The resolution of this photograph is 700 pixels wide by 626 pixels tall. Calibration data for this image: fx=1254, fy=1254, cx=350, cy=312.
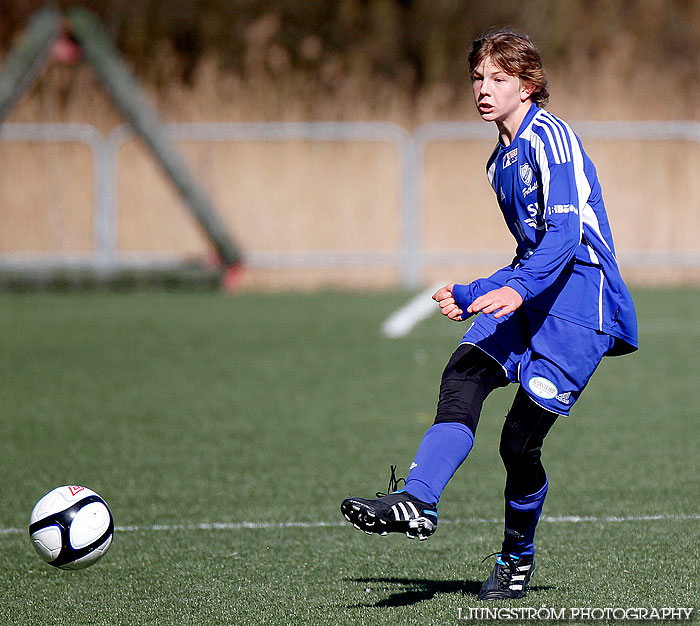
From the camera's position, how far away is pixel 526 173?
3.92 metres

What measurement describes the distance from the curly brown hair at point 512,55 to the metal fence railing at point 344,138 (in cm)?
1110

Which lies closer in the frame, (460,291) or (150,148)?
(460,291)

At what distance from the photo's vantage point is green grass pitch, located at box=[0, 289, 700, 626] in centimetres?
426

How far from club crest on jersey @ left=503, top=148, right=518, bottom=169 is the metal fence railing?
11.1 metres

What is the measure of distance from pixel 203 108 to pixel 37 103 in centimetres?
218

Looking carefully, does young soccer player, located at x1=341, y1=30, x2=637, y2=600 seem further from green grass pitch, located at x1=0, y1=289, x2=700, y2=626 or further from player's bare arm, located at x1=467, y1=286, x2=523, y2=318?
green grass pitch, located at x1=0, y1=289, x2=700, y2=626

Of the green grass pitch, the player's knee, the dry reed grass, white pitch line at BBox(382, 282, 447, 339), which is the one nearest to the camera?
the player's knee

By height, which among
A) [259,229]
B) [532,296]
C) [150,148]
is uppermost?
[532,296]

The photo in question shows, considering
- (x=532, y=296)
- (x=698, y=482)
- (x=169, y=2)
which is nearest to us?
(x=532, y=296)

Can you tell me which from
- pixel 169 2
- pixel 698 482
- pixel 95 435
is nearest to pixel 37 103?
pixel 169 2

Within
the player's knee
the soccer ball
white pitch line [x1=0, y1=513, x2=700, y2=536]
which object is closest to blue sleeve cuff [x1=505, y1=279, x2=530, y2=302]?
the player's knee

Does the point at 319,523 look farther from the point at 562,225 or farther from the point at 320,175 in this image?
the point at 320,175

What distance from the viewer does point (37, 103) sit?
1650 centimetres

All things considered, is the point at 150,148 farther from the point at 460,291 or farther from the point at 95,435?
the point at 460,291
